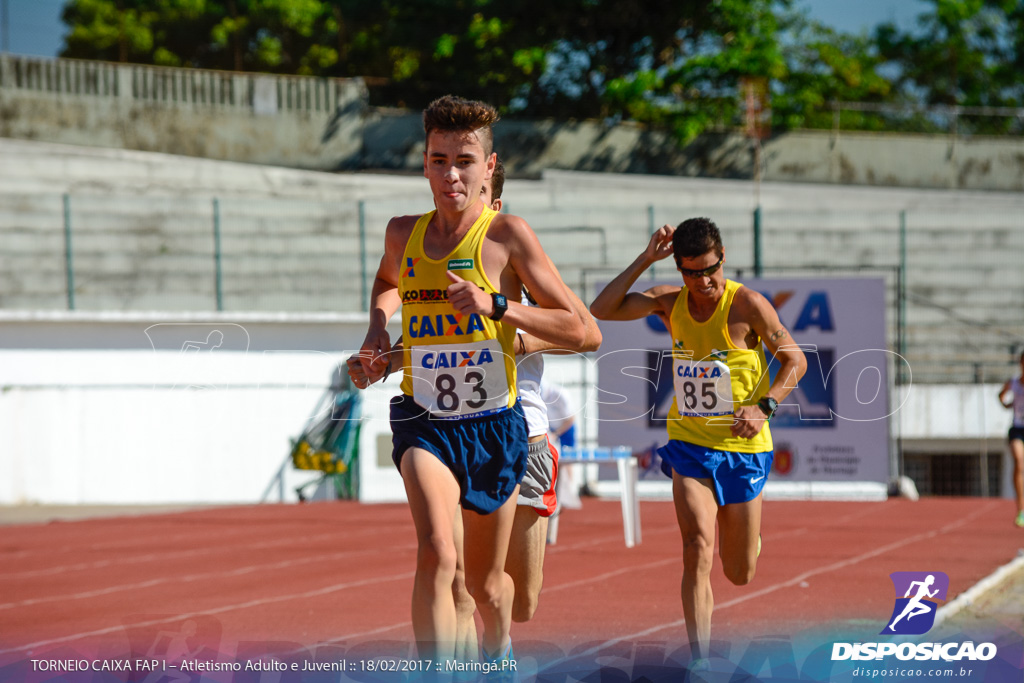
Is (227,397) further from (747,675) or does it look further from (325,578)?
(747,675)

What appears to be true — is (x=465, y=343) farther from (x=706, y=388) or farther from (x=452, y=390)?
(x=706, y=388)

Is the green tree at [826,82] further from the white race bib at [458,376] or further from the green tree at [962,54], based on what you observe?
the white race bib at [458,376]

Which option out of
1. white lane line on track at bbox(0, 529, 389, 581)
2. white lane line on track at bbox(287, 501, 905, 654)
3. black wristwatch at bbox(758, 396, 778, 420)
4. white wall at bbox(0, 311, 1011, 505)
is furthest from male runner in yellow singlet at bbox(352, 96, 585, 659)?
white wall at bbox(0, 311, 1011, 505)

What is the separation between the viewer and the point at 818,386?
14.6m

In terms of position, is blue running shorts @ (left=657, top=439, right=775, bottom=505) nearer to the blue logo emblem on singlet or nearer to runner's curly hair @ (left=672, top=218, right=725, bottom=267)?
runner's curly hair @ (left=672, top=218, right=725, bottom=267)

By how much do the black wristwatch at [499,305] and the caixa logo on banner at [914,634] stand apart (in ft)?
8.29

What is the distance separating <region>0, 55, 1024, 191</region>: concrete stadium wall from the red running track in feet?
50.9

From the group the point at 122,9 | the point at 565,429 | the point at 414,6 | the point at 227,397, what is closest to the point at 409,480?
the point at 565,429

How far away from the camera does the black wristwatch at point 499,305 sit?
402 centimetres

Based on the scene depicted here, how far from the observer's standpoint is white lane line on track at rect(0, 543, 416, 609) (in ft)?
28.6

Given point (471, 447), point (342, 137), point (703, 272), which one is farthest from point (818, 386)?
point (342, 137)

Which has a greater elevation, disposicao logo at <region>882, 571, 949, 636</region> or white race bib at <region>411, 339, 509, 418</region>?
white race bib at <region>411, 339, 509, 418</region>

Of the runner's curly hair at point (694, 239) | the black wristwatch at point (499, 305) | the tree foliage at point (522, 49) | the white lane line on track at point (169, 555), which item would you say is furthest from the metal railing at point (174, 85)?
the black wristwatch at point (499, 305)

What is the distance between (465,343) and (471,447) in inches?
15.2
